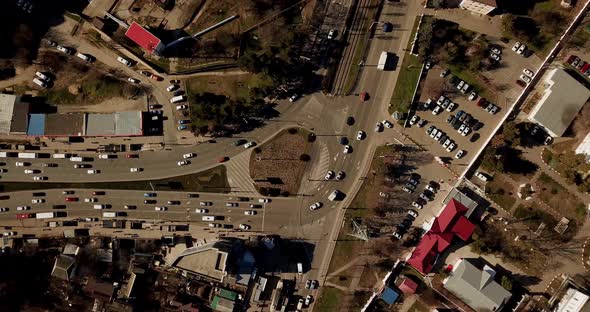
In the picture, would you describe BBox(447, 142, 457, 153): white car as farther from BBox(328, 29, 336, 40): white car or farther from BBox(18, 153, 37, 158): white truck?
BBox(18, 153, 37, 158): white truck

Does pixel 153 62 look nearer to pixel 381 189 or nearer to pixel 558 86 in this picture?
pixel 381 189

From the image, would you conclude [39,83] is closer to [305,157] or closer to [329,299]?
[305,157]

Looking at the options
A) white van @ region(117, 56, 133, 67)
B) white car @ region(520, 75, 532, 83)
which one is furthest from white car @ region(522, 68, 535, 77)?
white van @ region(117, 56, 133, 67)

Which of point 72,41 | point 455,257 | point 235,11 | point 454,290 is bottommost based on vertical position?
A: point 454,290

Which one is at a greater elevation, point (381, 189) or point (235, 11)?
point (235, 11)

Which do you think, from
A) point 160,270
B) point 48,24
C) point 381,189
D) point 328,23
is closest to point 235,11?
point 328,23

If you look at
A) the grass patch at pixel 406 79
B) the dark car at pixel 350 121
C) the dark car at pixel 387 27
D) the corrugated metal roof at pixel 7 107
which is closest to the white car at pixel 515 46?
the grass patch at pixel 406 79
